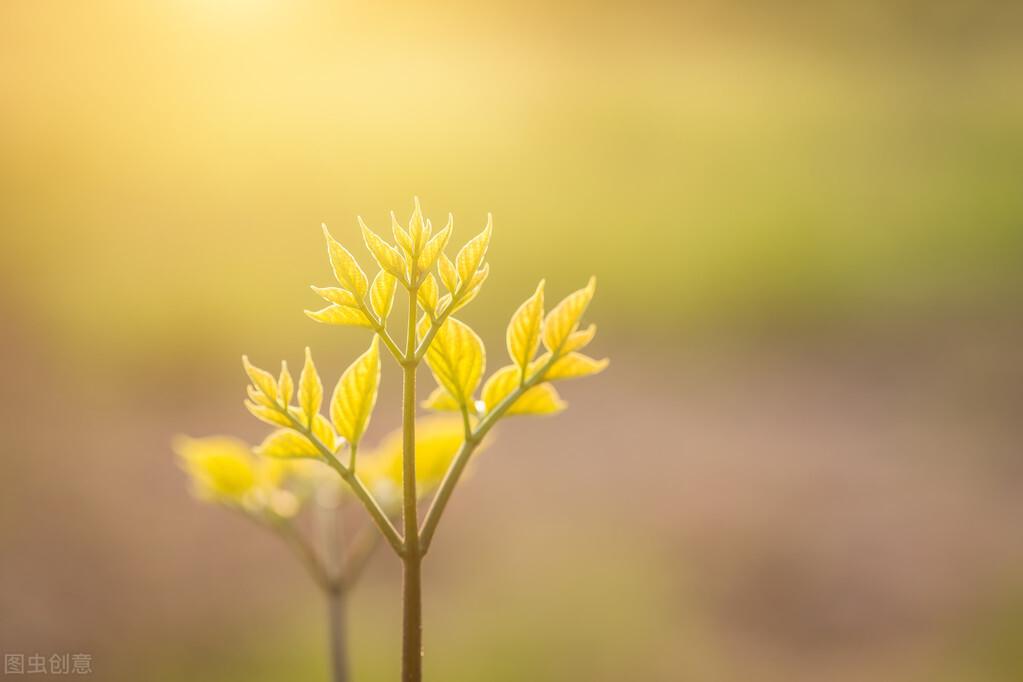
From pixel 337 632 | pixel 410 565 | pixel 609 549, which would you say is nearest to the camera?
→ pixel 410 565

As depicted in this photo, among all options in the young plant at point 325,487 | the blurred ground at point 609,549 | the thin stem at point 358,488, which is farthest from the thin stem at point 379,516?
the blurred ground at point 609,549

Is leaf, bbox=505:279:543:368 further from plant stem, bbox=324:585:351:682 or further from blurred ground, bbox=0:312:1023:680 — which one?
→ blurred ground, bbox=0:312:1023:680

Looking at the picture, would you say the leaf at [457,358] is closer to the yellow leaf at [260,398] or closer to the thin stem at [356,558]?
the yellow leaf at [260,398]

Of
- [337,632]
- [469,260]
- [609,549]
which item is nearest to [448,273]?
[469,260]

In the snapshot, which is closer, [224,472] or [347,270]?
[347,270]

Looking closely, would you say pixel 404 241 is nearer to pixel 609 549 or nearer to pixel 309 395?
Answer: pixel 309 395
